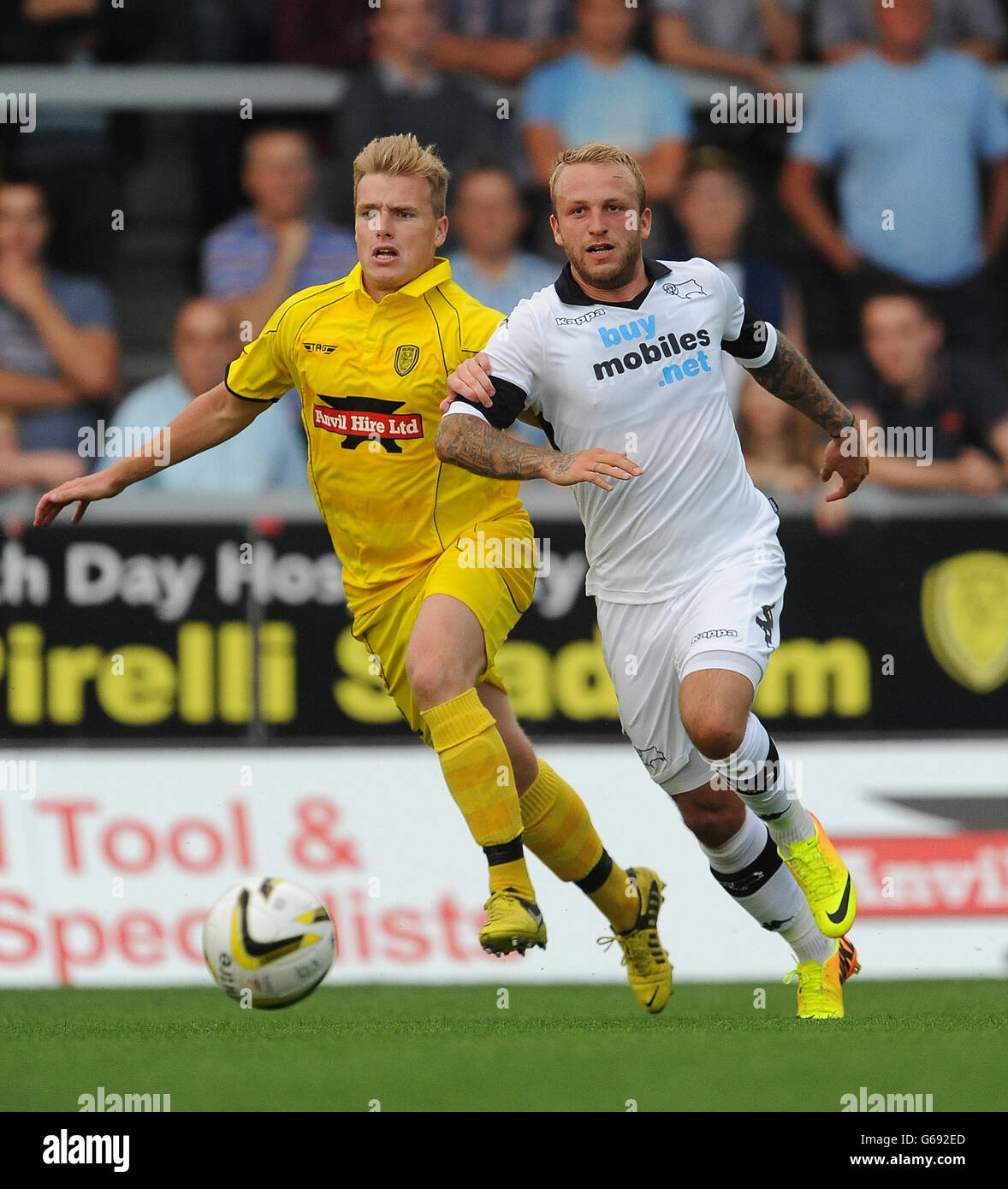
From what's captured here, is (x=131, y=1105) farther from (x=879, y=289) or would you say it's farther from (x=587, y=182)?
(x=879, y=289)

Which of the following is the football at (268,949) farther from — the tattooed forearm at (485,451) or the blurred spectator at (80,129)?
the blurred spectator at (80,129)

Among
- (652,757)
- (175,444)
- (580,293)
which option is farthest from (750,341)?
(175,444)

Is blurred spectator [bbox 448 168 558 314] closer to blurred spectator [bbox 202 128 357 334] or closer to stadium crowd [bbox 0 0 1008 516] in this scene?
stadium crowd [bbox 0 0 1008 516]

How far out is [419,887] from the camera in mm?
9484

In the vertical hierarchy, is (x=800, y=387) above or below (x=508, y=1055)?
above

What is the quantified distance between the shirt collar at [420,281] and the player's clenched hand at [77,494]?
3.51 ft

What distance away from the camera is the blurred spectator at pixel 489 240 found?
10.5 m

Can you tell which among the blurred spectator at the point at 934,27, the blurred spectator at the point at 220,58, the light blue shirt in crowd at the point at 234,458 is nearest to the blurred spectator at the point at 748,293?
the blurred spectator at the point at 934,27

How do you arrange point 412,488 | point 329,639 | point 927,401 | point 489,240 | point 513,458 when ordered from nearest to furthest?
point 513,458, point 412,488, point 329,639, point 927,401, point 489,240

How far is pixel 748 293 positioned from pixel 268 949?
5.42 m

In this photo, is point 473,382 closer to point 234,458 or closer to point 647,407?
point 647,407

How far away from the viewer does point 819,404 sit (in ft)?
23.0

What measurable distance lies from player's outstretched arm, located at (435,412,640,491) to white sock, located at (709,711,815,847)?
36.2 inches

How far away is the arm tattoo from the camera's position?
694 cm
